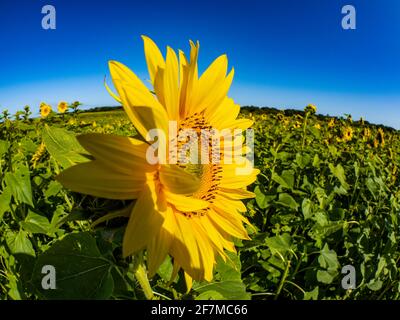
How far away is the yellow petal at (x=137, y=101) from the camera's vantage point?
1.91 feet

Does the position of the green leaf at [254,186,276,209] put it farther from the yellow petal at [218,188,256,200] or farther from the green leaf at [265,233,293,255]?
the yellow petal at [218,188,256,200]

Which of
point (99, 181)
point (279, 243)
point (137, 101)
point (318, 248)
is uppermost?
point (137, 101)

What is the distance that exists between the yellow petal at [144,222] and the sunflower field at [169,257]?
3 cm

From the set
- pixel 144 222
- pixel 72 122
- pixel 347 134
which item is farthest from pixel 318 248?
pixel 347 134

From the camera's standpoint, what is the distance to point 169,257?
0.97 meters

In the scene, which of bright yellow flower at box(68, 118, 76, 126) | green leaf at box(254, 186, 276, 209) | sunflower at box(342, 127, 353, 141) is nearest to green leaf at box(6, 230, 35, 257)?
green leaf at box(254, 186, 276, 209)

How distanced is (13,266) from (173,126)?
1.20 metres

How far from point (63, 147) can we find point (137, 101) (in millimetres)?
156

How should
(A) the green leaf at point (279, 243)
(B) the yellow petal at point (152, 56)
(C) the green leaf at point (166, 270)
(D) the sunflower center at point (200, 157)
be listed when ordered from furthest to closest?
(A) the green leaf at point (279, 243) < (C) the green leaf at point (166, 270) < (D) the sunflower center at point (200, 157) < (B) the yellow petal at point (152, 56)

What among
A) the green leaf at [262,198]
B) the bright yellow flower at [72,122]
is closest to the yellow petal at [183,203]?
the green leaf at [262,198]

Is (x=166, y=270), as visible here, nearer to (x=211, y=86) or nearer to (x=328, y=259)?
(x=211, y=86)

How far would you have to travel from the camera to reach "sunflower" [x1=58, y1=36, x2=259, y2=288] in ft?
1.85

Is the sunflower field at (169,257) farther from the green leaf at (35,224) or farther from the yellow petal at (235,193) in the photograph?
the yellow petal at (235,193)
